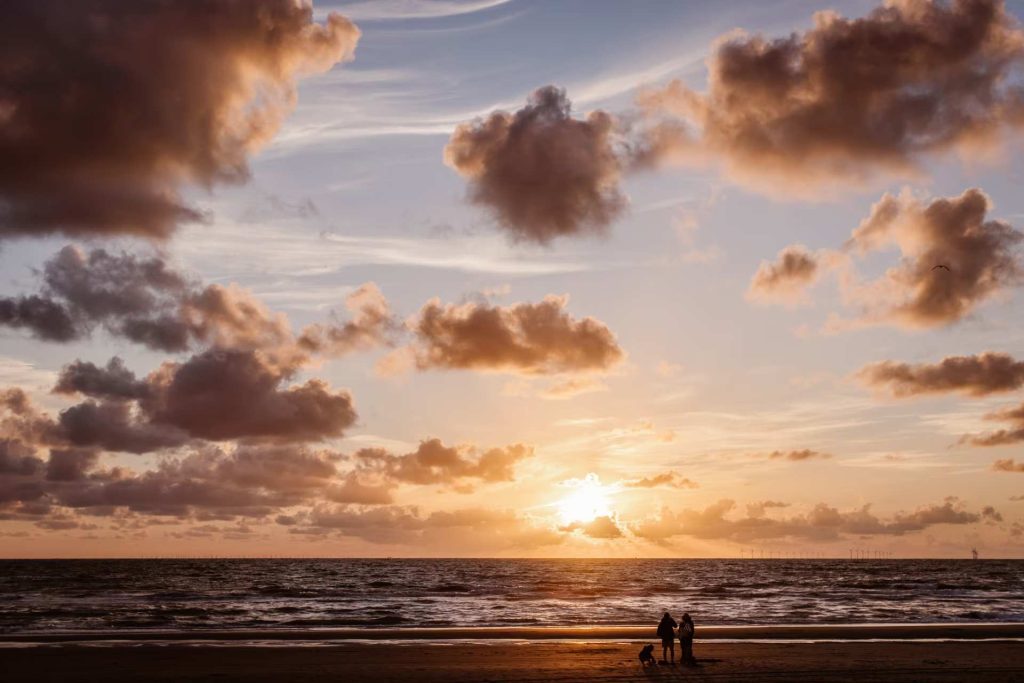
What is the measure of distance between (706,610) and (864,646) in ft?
109

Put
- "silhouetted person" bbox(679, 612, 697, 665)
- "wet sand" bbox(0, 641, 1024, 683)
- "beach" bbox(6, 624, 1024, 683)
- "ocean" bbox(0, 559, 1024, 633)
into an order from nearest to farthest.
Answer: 1. "wet sand" bbox(0, 641, 1024, 683)
2. "beach" bbox(6, 624, 1024, 683)
3. "silhouetted person" bbox(679, 612, 697, 665)
4. "ocean" bbox(0, 559, 1024, 633)

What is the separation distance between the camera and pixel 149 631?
54562 mm

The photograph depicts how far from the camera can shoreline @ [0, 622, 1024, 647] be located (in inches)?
1877

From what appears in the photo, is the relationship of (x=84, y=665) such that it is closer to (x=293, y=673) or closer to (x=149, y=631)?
(x=293, y=673)

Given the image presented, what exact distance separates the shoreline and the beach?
11cm

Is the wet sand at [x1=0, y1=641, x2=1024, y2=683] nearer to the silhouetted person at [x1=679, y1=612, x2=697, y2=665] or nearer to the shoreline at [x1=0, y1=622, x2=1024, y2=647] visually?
the silhouetted person at [x1=679, y1=612, x2=697, y2=665]

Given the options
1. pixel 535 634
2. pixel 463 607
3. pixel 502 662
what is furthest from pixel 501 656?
pixel 463 607

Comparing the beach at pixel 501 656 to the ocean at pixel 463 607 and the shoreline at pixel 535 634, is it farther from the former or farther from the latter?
the ocean at pixel 463 607

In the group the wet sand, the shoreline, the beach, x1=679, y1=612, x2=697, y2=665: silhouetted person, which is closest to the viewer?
the wet sand

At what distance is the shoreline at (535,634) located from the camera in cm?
4769

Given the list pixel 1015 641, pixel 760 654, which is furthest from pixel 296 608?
pixel 1015 641

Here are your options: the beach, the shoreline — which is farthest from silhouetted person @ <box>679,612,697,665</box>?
the shoreline

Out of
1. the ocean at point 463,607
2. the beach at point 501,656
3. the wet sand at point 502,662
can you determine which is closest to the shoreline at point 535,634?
the beach at point 501,656

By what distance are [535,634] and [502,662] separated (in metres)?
13.7
